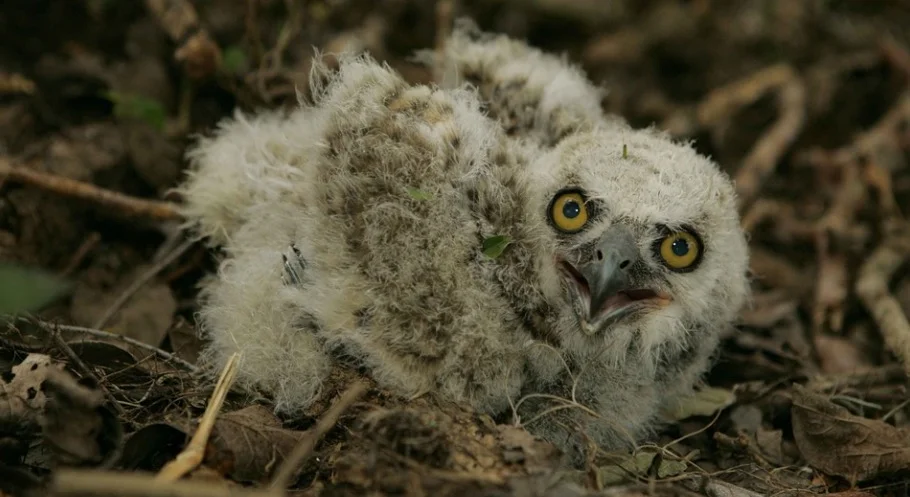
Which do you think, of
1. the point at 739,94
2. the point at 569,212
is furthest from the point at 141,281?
the point at 739,94

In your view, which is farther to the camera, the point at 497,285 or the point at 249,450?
the point at 497,285

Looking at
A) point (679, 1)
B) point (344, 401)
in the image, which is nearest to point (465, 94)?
point (344, 401)

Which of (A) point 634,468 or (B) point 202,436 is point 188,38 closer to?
(B) point 202,436

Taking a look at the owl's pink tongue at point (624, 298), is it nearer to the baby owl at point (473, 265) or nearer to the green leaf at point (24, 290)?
the baby owl at point (473, 265)

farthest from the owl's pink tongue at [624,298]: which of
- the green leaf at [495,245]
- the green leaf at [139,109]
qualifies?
the green leaf at [139,109]

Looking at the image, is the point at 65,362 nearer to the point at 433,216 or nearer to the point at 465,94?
the point at 433,216
